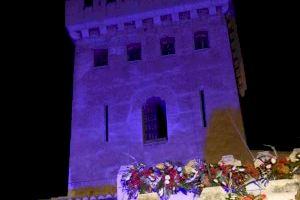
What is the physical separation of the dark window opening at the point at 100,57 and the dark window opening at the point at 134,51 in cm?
112

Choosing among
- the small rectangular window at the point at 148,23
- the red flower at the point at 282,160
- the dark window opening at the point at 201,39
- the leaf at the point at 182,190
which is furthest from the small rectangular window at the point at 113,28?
the red flower at the point at 282,160

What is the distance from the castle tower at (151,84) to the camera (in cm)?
1833

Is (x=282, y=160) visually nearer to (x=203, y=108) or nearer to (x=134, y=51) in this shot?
(x=203, y=108)

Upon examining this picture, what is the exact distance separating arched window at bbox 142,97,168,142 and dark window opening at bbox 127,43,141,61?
2417 mm

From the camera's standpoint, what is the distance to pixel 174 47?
20562 mm

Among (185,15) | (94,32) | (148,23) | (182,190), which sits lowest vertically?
(182,190)

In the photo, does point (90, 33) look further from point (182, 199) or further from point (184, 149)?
point (182, 199)

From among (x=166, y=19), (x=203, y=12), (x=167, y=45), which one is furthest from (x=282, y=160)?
(x=166, y=19)

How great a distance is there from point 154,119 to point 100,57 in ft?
14.2

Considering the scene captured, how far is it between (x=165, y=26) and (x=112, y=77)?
3568mm

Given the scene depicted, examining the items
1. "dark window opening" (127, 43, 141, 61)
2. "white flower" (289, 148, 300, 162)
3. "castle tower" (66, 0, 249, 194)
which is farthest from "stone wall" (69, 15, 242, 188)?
"white flower" (289, 148, 300, 162)

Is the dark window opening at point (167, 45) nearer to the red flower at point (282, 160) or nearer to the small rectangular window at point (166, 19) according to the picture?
the small rectangular window at point (166, 19)

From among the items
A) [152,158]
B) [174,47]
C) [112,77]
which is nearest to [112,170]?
[152,158]

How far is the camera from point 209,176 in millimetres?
10883
